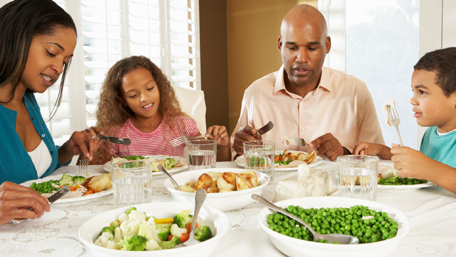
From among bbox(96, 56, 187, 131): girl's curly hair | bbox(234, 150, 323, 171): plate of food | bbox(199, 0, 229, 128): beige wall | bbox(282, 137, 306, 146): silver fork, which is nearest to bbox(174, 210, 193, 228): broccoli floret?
bbox(234, 150, 323, 171): plate of food

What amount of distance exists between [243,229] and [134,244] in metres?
0.34

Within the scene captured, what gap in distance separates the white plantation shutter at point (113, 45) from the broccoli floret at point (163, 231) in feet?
8.00

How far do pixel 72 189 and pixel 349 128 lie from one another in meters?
1.75

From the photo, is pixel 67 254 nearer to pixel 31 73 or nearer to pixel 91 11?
pixel 31 73

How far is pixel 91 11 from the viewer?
127 inches

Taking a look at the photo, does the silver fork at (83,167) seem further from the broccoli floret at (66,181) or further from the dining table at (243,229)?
the dining table at (243,229)

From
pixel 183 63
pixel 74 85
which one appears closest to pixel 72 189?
pixel 74 85

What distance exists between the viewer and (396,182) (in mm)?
1315

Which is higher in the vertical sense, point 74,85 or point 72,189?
point 74,85

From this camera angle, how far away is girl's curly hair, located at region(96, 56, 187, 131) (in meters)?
2.38

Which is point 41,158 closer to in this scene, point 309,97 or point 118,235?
point 118,235

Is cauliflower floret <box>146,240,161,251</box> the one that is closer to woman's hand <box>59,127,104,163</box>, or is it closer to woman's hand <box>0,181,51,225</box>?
woman's hand <box>0,181,51,225</box>

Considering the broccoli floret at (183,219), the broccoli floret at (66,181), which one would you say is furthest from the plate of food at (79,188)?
the broccoli floret at (183,219)

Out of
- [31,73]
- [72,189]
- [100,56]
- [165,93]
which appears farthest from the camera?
[100,56]
